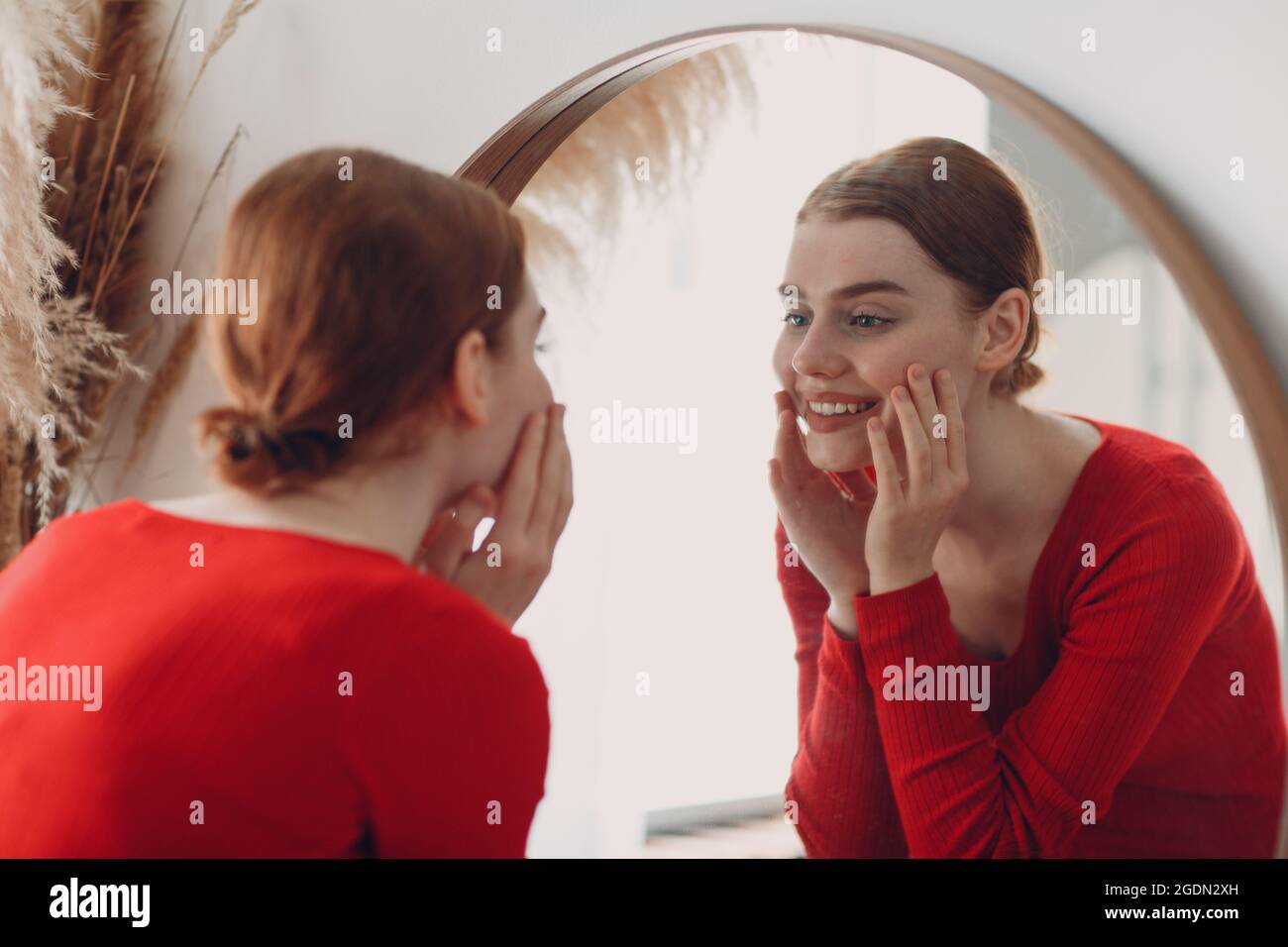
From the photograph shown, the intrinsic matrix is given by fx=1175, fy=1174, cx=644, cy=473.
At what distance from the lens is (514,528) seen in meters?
0.68

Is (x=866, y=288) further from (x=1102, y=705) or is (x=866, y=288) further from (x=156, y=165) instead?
(x=156, y=165)

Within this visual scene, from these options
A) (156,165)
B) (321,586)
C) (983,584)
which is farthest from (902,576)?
(156,165)

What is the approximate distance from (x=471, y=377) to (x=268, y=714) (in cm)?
20

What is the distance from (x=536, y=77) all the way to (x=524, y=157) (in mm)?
68

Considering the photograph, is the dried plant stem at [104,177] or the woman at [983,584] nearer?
the woman at [983,584]

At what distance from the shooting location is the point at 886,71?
0.64m

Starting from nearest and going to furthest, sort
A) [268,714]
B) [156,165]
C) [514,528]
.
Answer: [268,714], [514,528], [156,165]

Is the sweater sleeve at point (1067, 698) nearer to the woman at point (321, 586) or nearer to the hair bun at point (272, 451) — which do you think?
the woman at point (321, 586)

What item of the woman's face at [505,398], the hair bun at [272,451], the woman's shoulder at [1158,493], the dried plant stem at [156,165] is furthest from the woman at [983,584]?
the dried plant stem at [156,165]

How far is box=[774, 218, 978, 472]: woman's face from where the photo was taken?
606 millimetres

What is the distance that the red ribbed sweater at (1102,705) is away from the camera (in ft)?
1.83

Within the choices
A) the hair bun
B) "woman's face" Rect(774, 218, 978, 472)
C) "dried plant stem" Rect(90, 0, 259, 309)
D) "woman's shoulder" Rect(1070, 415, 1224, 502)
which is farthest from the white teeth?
"dried plant stem" Rect(90, 0, 259, 309)

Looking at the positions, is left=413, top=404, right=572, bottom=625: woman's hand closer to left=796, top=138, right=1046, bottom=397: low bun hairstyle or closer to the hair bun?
the hair bun

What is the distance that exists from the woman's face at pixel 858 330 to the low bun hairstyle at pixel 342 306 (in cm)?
17
